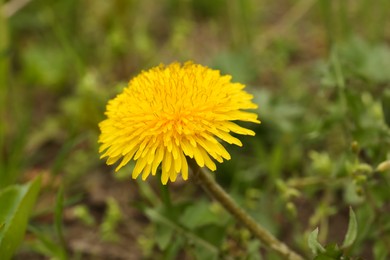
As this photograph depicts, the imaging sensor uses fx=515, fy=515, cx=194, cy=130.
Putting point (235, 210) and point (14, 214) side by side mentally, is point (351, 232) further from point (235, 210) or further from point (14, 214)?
point (14, 214)

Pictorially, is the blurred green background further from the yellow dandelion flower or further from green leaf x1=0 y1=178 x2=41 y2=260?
the yellow dandelion flower

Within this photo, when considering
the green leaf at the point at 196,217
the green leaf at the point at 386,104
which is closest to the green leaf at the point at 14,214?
the green leaf at the point at 196,217

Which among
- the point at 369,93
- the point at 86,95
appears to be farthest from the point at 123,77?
the point at 369,93

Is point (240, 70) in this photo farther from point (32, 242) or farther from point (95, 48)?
point (32, 242)

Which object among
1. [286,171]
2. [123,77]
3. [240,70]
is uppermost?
[123,77]

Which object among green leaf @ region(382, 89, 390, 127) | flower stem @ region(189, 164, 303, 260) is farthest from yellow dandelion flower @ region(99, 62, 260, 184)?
green leaf @ region(382, 89, 390, 127)

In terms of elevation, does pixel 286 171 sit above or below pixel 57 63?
below

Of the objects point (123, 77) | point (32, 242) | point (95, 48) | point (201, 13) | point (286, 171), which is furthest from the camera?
point (201, 13)
